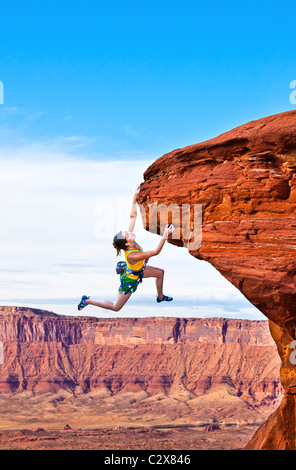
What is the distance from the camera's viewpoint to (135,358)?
474 feet

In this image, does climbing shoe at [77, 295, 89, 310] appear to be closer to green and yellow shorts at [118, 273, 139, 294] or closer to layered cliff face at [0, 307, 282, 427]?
green and yellow shorts at [118, 273, 139, 294]

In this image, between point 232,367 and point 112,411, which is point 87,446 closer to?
point 112,411

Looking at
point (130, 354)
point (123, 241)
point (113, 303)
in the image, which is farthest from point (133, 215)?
point (130, 354)

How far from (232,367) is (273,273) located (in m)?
126

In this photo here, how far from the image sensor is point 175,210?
16641mm

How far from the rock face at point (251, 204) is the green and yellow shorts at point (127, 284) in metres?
2.11

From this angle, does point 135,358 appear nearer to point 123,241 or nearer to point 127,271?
point 127,271

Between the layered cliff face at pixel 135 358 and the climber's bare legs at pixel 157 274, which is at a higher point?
the climber's bare legs at pixel 157 274

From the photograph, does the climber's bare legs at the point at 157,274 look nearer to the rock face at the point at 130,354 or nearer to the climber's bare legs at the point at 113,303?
the climber's bare legs at the point at 113,303

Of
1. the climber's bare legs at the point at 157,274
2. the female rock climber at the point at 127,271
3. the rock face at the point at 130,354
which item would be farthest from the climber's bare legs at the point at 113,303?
the rock face at the point at 130,354

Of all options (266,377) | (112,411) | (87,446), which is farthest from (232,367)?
(87,446)

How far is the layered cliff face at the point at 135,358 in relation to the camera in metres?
136

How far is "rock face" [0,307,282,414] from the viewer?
138 m

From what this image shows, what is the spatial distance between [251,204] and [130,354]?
438ft
